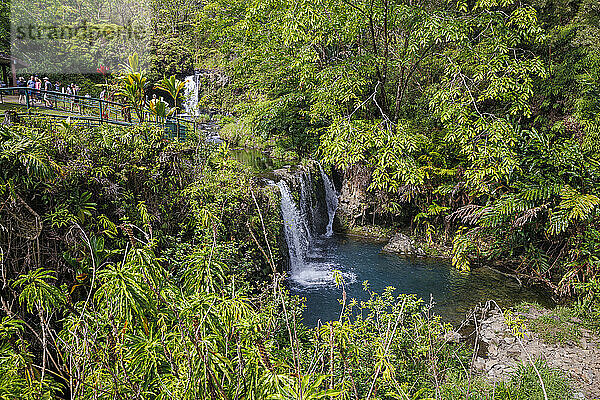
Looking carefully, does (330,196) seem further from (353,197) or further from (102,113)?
(102,113)

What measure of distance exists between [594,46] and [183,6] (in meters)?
28.7

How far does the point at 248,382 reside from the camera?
1822mm

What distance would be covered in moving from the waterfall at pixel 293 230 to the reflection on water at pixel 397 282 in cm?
26

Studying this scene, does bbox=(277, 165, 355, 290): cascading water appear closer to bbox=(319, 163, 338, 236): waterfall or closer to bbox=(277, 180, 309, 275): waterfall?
bbox=(277, 180, 309, 275): waterfall

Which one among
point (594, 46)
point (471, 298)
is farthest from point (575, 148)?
point (471, 298)

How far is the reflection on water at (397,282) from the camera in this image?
24.6 feet

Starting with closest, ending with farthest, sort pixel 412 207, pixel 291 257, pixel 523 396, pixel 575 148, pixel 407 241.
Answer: pixel 523 396 < pixel 575 148 < pixel 291 257 < pixel 407 241 < pixel 412 207

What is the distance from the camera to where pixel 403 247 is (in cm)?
1021

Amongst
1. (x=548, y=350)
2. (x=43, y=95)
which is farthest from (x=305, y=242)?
(x=43, y=95)

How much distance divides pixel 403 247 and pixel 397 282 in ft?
6.36

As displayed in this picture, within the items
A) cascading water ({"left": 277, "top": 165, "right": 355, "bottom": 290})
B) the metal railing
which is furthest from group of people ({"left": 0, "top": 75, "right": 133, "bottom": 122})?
cascading water ({"left": 277, "top": 165, "right": 355, "bottom": 290})

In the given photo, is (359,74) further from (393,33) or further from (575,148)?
(575,148)

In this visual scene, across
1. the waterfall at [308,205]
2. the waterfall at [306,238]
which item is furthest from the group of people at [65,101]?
the waterfall at [308,205]

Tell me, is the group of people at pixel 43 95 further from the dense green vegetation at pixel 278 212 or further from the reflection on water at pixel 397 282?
the reflection on water at pixel 397 282
